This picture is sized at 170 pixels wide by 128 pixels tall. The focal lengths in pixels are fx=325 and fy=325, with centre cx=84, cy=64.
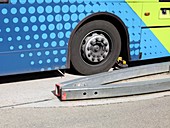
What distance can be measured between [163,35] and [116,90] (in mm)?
1950

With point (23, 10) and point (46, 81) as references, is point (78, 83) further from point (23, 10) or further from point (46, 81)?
point (23, 10)

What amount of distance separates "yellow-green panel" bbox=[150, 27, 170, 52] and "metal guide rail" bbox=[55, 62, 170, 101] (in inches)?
33.5

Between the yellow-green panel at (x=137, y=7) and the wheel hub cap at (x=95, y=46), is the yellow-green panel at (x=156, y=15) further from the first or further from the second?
the wheel hub cap at (x=95, y=46)

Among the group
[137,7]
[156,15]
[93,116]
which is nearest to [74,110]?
[93,116]

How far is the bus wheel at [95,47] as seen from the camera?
5.70m

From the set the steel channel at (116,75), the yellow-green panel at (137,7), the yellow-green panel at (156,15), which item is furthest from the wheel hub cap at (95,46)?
the yellow-green panel at (156,15)

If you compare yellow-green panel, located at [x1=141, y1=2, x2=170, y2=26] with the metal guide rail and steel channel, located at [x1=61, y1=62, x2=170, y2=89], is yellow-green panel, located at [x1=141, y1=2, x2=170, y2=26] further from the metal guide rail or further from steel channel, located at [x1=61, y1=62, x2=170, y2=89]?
the metal guide rail

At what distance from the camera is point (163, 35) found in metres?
6.32

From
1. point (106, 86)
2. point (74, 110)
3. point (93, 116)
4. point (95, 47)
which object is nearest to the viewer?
point (93, 116)

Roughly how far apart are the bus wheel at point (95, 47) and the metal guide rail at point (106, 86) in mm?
506

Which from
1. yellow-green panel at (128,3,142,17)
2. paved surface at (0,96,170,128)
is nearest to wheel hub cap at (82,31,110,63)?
yellow-green panel at (128,3,142,17)

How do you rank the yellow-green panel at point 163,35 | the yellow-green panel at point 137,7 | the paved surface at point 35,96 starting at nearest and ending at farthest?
the paved surface at point 35,96, the yellow-green panel at point 137,7, the yellow-green panel at point 163,35

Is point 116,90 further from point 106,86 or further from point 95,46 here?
point 95,46

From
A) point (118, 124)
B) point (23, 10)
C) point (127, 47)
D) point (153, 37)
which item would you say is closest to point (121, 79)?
point (127, 47)
